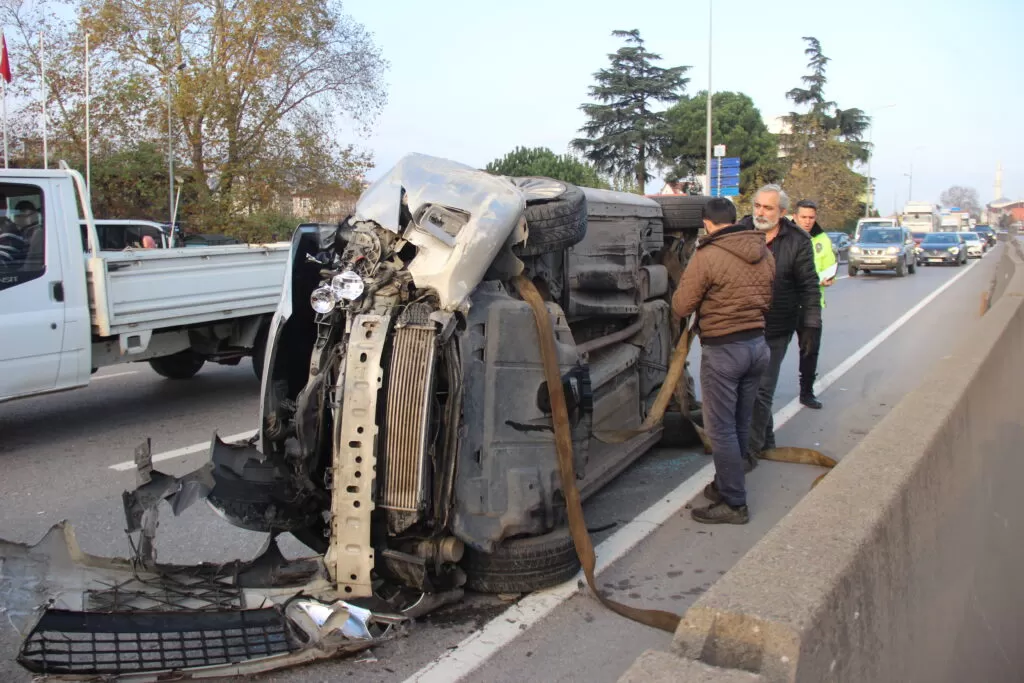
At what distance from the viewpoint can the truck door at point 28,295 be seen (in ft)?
21.6

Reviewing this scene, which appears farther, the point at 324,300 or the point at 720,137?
the point at 720,137

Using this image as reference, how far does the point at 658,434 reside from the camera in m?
6.47

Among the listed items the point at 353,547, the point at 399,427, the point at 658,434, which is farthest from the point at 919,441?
the point at 658,434

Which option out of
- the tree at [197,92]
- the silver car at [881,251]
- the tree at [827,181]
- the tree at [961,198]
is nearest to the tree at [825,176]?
the tree at [827,181]

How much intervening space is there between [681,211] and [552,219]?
2632 mm

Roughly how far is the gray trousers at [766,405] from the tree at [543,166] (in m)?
19.6

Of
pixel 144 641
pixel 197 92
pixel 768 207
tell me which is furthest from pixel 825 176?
pixel 144 641

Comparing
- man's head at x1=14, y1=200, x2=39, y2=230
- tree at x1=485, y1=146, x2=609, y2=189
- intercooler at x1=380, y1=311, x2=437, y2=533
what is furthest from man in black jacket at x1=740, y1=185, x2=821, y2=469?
tree at x1=485, y1=146, x2=609, y2=189

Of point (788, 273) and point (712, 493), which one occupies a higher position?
point (788, 273)

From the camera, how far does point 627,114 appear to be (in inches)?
2222

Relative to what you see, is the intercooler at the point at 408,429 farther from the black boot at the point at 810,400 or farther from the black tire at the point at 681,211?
the black boot at the point at 810,400

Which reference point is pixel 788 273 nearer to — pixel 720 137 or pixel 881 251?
pixel 881 251

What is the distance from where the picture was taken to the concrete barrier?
1.66 metres

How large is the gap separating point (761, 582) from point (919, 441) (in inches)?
51.5
